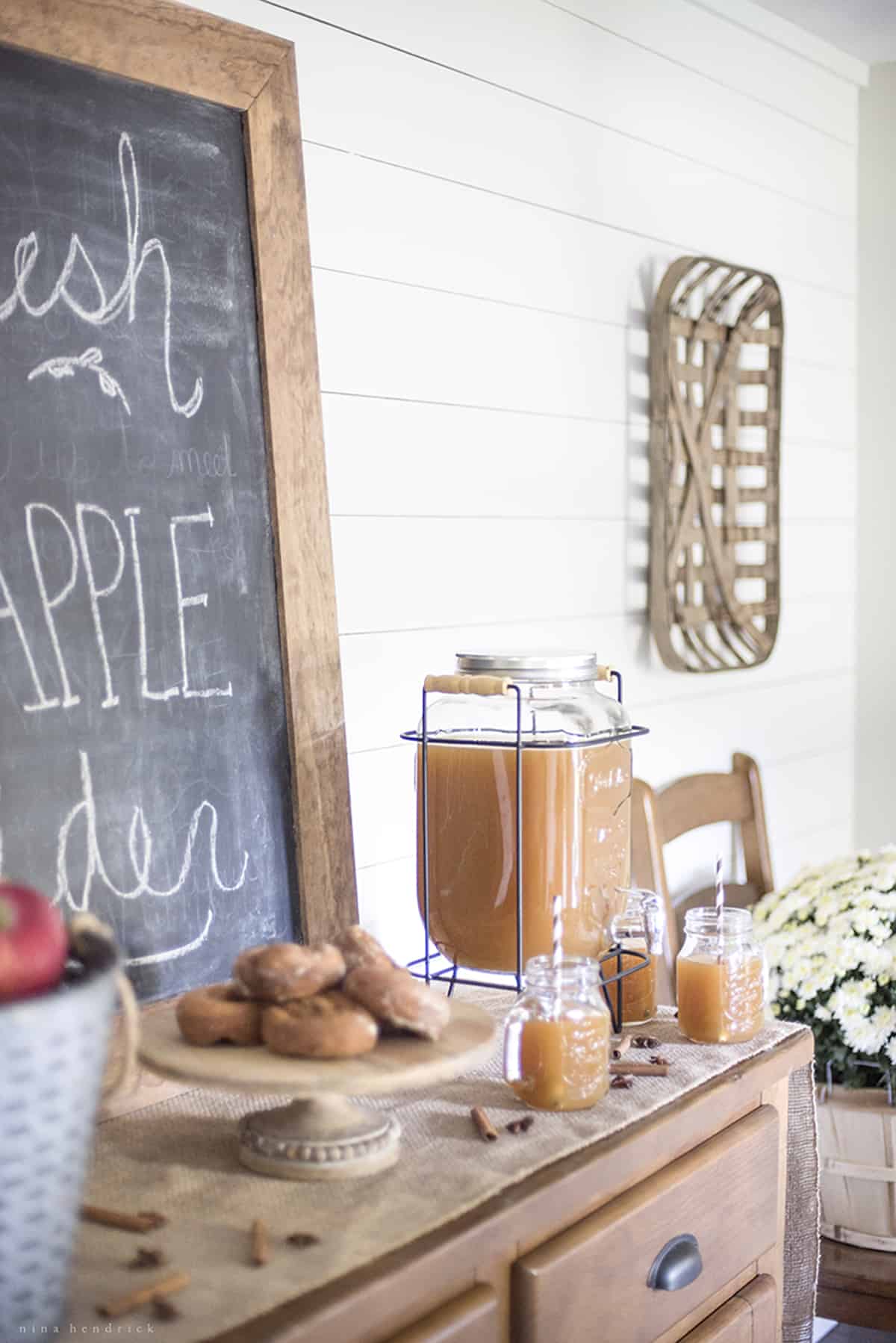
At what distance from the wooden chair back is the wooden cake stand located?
103 cm

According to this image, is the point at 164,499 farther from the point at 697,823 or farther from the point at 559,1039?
the point at 697,823

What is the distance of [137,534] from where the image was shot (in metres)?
1.30

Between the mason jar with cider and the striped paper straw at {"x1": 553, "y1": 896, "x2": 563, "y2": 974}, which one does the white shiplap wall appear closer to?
the mason jar with cider

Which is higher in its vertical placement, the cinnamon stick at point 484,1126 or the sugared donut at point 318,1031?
the sugared donut at point 318,1031

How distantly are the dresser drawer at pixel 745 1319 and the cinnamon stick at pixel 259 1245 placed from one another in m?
0.49

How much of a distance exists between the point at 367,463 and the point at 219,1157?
857 mm

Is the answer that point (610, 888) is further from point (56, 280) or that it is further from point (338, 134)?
point (338, 134)

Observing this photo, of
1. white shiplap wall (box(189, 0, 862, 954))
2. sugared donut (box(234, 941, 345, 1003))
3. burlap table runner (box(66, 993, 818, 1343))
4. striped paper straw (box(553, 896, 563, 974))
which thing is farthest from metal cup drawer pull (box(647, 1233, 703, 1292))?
white shiplap wall (box(189, 0, 862, 954))

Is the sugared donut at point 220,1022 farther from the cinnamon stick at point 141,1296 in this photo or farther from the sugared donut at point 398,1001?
the cinnamon stick at point 141,1296

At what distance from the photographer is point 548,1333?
105 cm

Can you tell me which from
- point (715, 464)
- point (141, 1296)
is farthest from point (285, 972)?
point (715, 464)

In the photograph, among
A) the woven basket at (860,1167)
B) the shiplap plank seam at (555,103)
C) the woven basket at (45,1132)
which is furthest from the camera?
the woven basket at (860,1167)

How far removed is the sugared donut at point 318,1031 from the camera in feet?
3.32

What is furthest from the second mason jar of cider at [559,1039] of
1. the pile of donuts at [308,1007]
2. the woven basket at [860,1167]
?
the woven basket at [860,1167]
